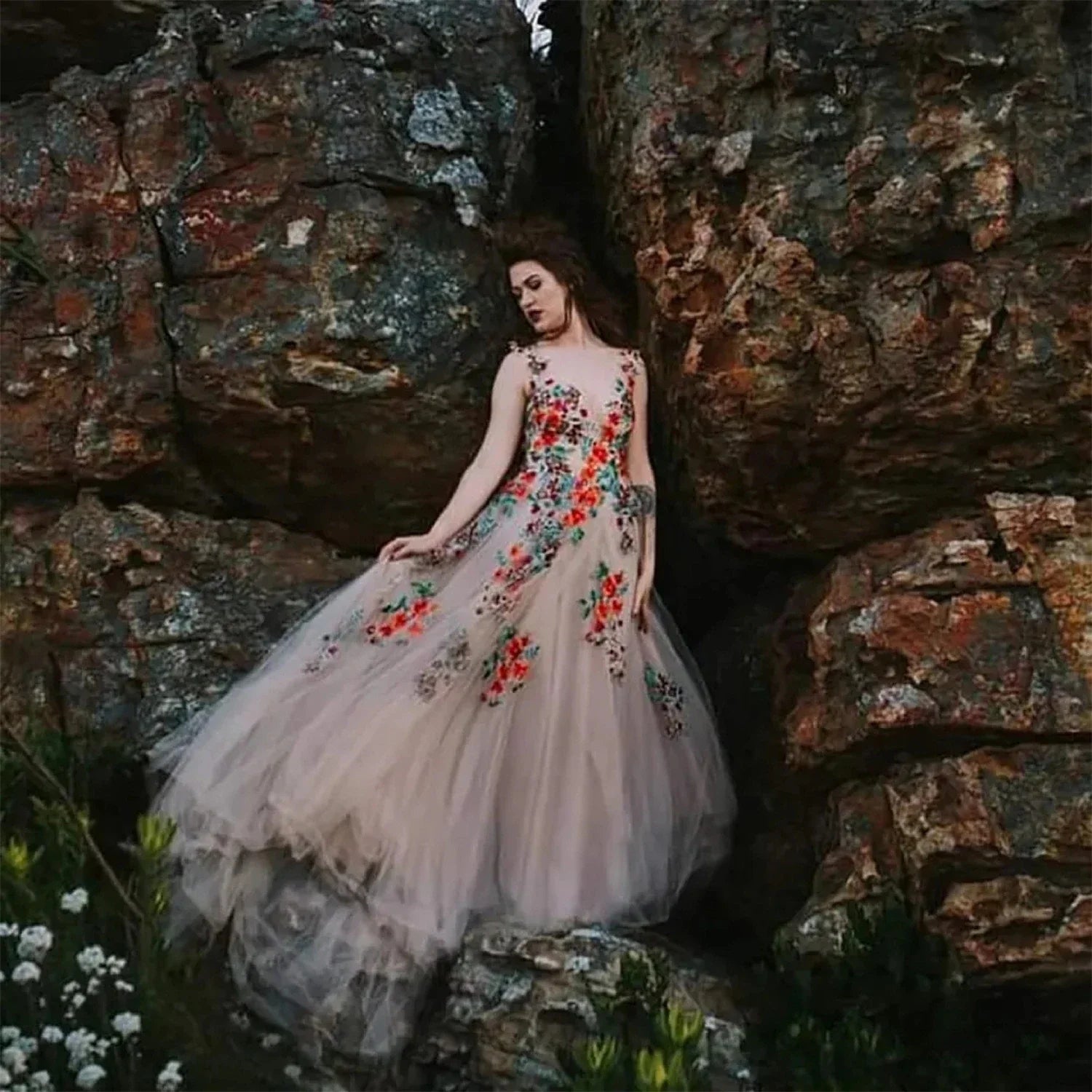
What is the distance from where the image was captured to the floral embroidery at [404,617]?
4418 millimetres

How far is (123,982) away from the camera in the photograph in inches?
143

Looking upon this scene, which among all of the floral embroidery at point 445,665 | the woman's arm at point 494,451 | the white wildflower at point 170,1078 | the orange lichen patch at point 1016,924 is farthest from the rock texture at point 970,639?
the white wildflower at point 170,1078

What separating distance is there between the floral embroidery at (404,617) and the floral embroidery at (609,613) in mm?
406

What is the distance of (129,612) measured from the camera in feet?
15.9

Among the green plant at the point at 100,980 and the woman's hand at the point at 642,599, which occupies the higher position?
the woman's hand at the point at 642,599

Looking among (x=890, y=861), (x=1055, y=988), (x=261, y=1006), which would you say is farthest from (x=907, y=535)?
(x=261, y=1006)

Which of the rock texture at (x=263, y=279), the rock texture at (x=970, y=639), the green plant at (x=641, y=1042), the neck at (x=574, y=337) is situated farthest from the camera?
the rock texture at (x=263, y=279)

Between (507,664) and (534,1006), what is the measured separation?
0.91 metres

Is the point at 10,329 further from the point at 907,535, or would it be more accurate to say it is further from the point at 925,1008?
the point at 925,1008

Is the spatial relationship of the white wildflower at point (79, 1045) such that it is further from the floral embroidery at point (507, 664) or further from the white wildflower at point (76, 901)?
the floral embroidery at point (507, 664)

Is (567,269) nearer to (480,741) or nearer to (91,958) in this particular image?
(480,741)

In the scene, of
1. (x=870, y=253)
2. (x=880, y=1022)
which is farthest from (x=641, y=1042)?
(x=870, y=253)

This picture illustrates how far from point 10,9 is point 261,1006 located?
11.0 feet

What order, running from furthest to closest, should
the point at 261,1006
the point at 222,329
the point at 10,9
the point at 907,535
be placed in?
the point at 10,9 → the point at 222,329 → the point at 907,535 → the point at 261,1006
